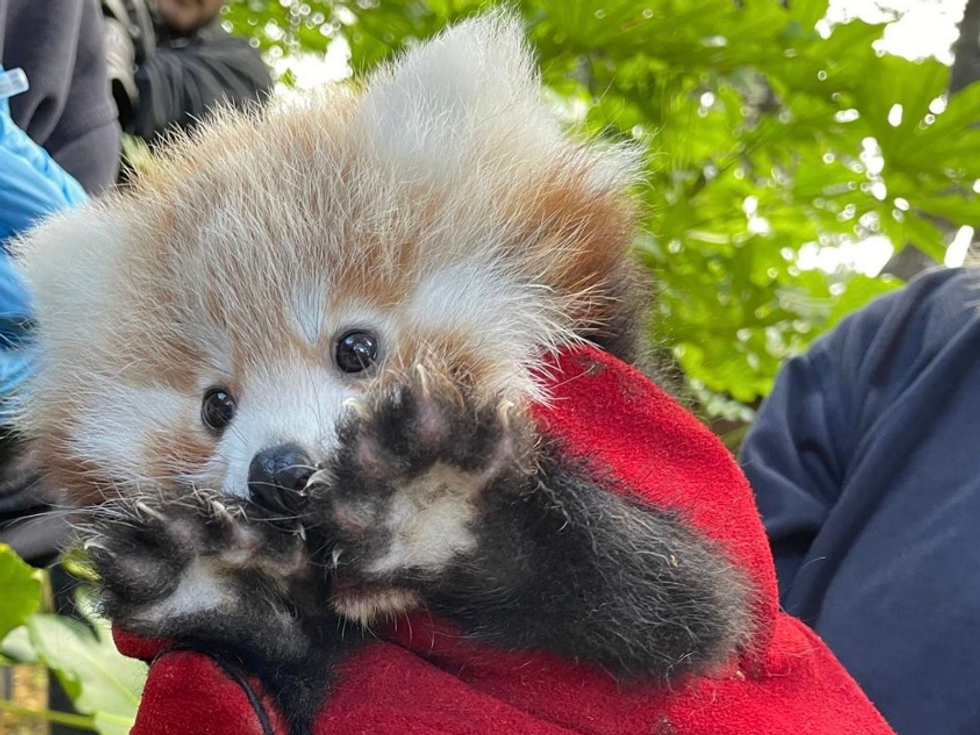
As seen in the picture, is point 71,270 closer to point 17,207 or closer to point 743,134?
point 17,207

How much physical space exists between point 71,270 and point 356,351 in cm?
36

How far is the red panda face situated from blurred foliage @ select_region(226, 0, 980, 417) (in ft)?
1.68

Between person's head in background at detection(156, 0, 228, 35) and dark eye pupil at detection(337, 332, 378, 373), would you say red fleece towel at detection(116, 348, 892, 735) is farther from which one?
person's head in background at detection(156, 0, 228, 35)

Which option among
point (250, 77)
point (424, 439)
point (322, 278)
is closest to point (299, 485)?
point (424, 439)

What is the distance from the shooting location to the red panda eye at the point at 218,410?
0.85 m

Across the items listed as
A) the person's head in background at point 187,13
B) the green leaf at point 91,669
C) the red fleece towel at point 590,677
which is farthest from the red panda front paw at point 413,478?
the person's head in background at point 187,13

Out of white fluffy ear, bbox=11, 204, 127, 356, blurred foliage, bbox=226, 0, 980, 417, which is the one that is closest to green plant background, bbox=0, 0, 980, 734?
blurred foliage, bbox=226, 0, 980, 417

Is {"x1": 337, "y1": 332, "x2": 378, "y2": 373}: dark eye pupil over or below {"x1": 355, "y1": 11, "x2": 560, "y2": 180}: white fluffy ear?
below

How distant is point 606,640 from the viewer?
74 cm

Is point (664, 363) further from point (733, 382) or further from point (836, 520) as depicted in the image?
point (733, 382)

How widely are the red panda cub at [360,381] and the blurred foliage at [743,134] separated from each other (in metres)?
0.54

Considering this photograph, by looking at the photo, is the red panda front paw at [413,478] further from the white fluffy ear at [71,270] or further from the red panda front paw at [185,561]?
the white fluffy ear at [71,270]

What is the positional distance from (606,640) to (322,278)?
438mm

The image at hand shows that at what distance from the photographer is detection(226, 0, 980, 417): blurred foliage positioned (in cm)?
160
